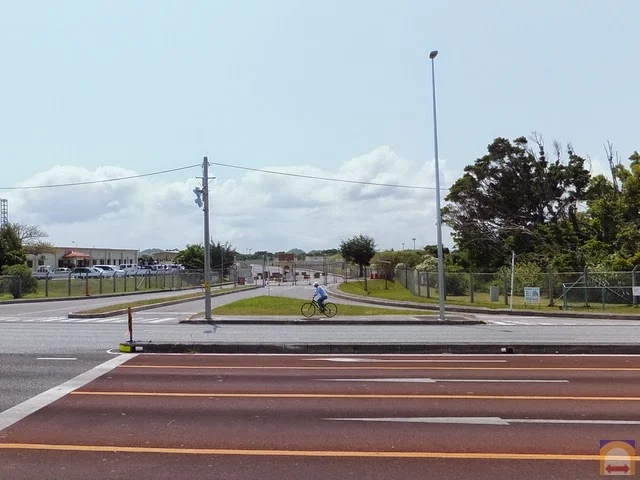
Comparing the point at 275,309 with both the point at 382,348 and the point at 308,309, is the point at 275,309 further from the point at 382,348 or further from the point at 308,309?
the point at 382,348

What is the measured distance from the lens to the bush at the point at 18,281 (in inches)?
1759

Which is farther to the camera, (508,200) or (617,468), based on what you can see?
(508,200)

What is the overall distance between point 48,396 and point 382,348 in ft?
26.7

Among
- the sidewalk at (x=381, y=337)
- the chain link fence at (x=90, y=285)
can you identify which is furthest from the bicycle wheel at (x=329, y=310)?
the chain link fence at (x=90, y=285)

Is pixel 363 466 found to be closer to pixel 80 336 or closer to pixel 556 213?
pixel 80 336

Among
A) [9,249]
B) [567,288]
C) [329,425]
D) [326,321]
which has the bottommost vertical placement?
[326,321]

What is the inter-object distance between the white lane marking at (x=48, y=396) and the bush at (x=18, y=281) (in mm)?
36403

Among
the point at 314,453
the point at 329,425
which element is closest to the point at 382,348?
the point at 329,425

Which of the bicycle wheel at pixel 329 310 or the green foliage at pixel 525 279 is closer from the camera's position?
the bicycle wheel at pixel 329 310

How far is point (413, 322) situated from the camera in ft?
81.2

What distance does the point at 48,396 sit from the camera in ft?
30.0

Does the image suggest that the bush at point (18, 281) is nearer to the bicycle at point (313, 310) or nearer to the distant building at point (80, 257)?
the bicycle at point (313, 310)

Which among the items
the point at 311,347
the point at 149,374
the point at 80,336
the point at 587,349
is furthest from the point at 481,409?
the point at 80,336

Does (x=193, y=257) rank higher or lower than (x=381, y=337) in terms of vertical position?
higher
